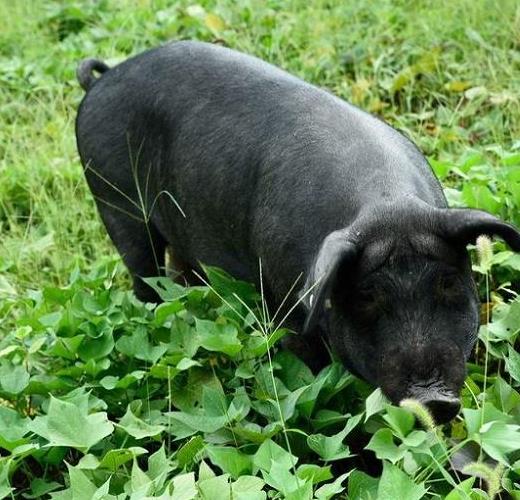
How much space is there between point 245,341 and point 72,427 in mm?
679

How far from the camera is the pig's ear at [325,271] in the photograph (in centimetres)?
287

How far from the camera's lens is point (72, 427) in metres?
3.08

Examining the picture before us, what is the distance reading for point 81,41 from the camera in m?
7.12

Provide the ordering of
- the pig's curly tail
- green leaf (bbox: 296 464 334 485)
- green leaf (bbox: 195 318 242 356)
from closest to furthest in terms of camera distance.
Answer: green leaf (bbox: 296 464 334 485) → green leaf (bbox: 195 318 242 356) → the pig's curly tail

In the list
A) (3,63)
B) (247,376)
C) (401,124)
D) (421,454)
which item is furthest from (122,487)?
(3,63)

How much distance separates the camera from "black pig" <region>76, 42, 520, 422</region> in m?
A: 3.02

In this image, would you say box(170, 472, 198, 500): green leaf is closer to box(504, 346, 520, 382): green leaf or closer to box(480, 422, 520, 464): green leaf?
box(480, 422, 520, 464): green leaf

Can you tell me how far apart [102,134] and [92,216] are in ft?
3.41

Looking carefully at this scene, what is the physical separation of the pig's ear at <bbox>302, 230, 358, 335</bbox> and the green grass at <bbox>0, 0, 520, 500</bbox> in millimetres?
305

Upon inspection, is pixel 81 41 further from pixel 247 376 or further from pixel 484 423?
pixel 484 423

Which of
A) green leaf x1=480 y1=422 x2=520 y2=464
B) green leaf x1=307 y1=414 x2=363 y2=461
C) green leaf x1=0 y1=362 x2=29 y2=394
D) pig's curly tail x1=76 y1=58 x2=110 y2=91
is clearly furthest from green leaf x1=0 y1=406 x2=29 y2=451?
pig's curly tail x1=76 y1=58 x2=110 y2=91

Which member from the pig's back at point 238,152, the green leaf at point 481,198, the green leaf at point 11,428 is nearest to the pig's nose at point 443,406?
the pig's back at point 238,152

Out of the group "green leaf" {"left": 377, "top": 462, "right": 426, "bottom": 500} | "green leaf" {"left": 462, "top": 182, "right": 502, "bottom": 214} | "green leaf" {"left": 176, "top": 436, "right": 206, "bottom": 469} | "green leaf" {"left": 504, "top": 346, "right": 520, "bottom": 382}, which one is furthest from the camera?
"green leaf" {"left": 462, "top": 182, "right": 502, "bottom": 214}

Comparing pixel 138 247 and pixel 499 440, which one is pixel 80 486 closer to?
pixel 499 440
